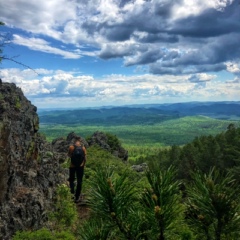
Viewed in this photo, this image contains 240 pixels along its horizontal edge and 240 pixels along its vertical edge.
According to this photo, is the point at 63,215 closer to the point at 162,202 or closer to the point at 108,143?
the point at 162,202

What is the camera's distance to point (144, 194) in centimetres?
520

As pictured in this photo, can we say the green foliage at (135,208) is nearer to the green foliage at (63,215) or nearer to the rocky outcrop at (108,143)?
the green foliage at (63,215)

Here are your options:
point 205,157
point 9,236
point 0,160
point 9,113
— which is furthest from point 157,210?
point 205,157

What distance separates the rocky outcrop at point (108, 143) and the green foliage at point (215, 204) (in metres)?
52.2

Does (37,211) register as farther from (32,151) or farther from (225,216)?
(225,216)

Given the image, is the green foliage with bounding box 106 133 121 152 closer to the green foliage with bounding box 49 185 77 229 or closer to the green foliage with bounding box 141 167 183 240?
the green foliage with bounding box 49 185 77 229

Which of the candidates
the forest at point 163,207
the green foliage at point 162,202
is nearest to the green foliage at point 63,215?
the forest at point 163,207

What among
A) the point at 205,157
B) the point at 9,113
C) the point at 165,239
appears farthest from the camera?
the point at 205,157

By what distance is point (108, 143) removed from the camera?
204ft

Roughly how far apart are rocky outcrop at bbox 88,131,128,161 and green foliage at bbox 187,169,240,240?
52167 millimetres

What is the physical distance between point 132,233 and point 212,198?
145cm

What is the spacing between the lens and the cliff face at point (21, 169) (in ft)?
45.4

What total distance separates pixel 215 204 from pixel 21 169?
44.9 feet

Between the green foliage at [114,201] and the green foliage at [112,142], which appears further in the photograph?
the green foliage at [112,142]
